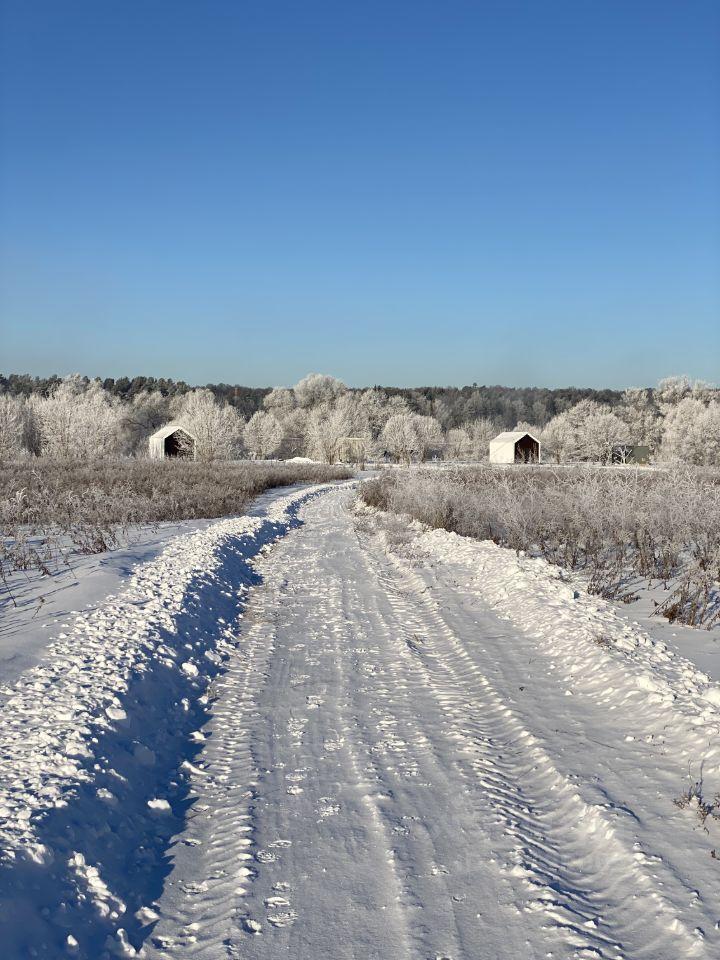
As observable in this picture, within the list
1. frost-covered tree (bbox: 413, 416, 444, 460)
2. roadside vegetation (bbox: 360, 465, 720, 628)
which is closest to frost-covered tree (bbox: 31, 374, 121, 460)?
frost-covered tree (bbox: 413, 416, 444, 460)

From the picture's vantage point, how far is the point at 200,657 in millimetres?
7195

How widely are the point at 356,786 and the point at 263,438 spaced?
307 ft

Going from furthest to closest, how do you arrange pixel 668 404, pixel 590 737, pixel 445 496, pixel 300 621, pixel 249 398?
pixel 249 398 < pixel 668 404 < pixel 445 496 < pixel 300 621 < pixel 590 737

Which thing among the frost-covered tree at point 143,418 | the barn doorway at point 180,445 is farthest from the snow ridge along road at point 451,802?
the frost-covered tree at point 143,418

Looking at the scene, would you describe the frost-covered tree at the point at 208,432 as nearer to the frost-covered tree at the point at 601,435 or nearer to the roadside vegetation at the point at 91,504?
the roadside vegetation at the point at 91,504

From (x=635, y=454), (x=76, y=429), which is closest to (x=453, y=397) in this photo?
(x=635, y=454)

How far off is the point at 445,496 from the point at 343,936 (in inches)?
638

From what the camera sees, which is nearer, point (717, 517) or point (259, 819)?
point (259, 819)

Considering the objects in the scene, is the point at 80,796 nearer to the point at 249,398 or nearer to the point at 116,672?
the point at 116,672

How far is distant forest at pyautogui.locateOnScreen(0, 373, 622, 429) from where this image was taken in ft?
444

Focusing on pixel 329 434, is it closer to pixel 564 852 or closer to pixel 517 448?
pixel 517 448

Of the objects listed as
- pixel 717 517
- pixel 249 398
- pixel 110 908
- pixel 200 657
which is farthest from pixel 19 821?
pixel 249 398

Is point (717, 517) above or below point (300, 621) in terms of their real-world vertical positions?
above

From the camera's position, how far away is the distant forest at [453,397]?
13525cm
